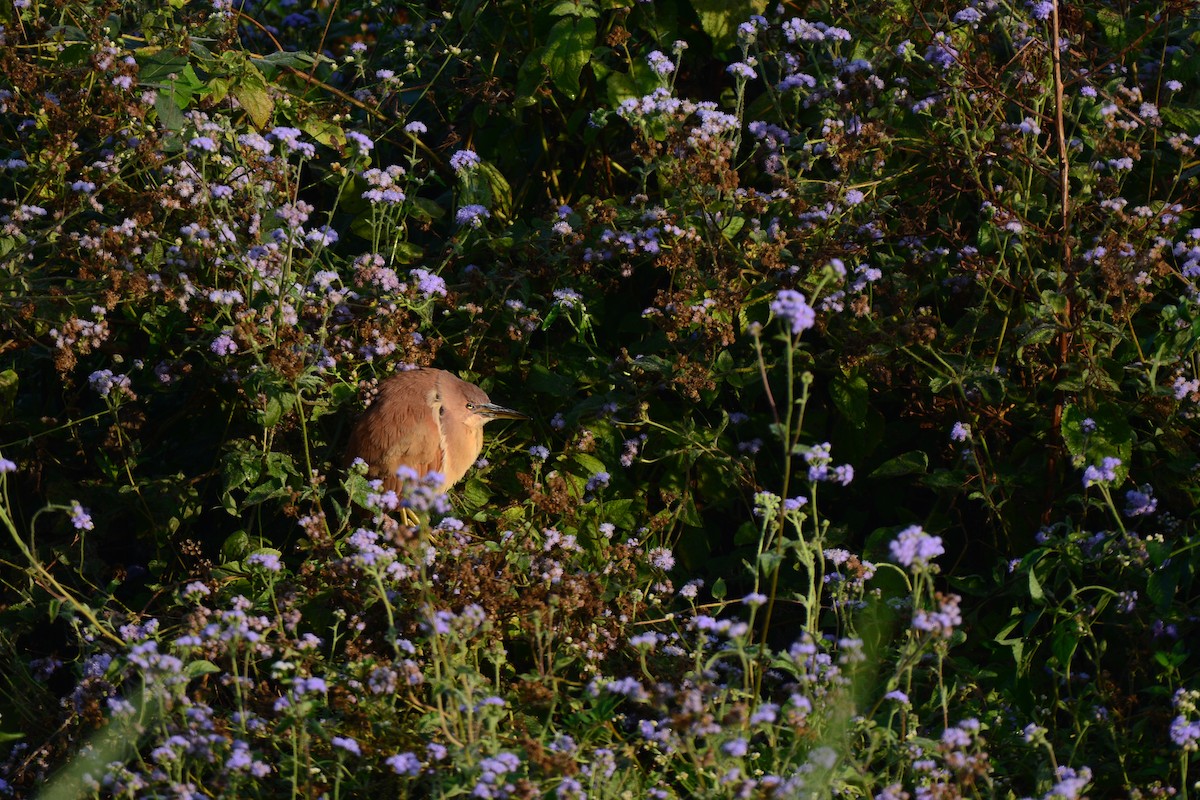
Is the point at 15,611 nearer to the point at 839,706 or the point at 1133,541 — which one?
the point at 839,706

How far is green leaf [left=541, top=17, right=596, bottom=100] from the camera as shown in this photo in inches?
164

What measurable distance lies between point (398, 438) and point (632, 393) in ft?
2.29

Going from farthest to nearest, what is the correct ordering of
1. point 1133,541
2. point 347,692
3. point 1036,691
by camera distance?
point 1036,691 → point 1133,541 → point 347,692

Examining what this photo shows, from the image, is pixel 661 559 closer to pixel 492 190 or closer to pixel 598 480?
pixel 598 480

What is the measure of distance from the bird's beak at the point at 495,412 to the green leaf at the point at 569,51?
1055 millimetres

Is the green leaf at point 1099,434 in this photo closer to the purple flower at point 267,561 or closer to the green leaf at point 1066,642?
the green leaf at point 1066,642

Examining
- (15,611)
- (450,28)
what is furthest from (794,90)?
(15,611)

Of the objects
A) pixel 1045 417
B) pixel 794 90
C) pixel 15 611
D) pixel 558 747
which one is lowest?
pixel 15 611

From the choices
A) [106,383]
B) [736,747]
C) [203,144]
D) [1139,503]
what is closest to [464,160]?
[203,144]

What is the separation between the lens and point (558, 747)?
2.68 metres

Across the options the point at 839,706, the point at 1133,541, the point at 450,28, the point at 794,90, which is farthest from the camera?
the point at 450,28

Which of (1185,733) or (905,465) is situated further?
(905,465)

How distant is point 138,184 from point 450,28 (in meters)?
1.37

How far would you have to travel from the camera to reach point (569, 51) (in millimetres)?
4184
